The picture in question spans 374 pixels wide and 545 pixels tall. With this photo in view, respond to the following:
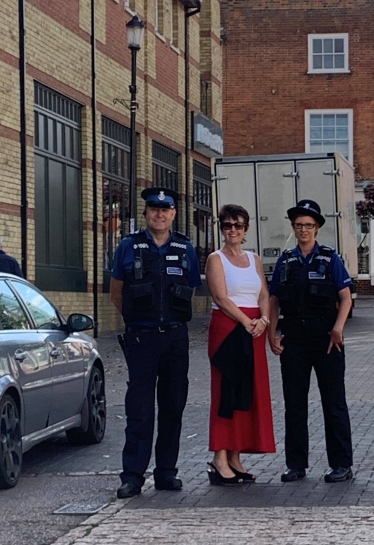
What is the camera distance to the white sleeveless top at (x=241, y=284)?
8.46 metres

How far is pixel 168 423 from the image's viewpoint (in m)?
8.30

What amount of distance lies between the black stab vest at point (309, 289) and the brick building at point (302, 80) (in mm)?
37019

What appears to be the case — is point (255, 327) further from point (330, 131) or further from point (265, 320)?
point (330, 131)

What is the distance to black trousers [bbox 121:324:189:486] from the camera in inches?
322

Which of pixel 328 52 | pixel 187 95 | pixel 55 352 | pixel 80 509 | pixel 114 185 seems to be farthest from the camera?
pixel 328 52

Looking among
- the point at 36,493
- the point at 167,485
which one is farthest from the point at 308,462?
the point at 36,493

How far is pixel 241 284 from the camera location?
8469 mm

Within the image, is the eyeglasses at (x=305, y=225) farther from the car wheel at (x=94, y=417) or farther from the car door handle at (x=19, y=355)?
the car wheel at (x=94, y=417)

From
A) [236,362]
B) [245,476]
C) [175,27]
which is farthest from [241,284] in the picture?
[175,27]

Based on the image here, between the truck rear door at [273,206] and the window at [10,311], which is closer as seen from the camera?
the window at [10,311]

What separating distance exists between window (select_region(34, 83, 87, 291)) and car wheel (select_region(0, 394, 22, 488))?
1259 cm

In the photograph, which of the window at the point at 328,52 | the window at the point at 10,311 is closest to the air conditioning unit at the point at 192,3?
the window at the point at 328,52

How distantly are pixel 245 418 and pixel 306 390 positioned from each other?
1.73 ft

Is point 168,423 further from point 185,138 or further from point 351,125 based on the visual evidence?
point 351,125
